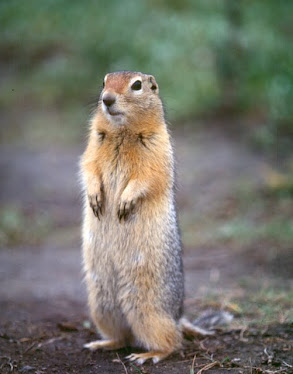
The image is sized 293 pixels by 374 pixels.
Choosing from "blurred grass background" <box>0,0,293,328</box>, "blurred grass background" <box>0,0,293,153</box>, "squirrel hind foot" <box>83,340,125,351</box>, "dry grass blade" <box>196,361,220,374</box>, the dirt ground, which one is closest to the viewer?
"dry grass blade" <box>196,361,220,374</box>

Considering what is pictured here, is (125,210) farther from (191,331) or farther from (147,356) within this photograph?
(191,331)

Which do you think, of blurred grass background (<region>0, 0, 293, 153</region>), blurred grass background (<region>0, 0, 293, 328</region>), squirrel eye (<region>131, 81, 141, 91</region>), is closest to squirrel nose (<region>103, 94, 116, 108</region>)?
squirrel eye (<region>131, 81, 141, 91</region>)

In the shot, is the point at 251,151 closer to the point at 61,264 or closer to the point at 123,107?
the point at 61,264

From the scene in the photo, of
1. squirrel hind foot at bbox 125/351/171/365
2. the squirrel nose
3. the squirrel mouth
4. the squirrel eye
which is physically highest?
the squirrel eye

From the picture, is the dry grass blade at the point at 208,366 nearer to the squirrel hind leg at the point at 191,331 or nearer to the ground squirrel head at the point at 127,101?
the squirrel hind leg at the point at 191,331

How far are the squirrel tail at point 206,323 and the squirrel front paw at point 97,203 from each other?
123 centimetres

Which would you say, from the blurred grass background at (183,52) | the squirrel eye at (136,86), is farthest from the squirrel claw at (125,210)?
the blurred grass background at (183,52)

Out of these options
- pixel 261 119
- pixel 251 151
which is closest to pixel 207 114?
pixel 261 119

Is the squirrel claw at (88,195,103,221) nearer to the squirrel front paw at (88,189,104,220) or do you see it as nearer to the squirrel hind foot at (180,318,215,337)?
the squirrel front paw at (88,189,104,220)

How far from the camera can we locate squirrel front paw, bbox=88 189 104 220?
15.9 feet

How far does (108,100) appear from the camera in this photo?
462 cm

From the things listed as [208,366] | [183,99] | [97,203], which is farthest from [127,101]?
[183,99]

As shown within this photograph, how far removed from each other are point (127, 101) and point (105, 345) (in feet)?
6.98

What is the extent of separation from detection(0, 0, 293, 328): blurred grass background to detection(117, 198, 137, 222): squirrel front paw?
9.09 feet
